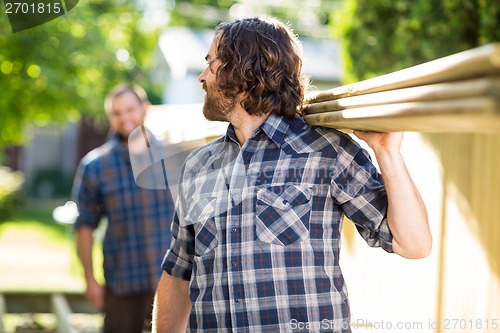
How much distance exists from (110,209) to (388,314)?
2.01 meters

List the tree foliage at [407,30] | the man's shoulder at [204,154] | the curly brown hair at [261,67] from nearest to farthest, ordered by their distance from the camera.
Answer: the curly brown hair at [261,67] → the man's shoulder at [204,154] → the tree foliage at [407,30]

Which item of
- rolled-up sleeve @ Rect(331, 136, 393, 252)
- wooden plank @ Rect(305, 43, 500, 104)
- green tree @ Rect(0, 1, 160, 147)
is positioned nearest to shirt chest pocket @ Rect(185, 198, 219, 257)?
rolled-up sleeve @ Rect(331, 136, 393, 252)

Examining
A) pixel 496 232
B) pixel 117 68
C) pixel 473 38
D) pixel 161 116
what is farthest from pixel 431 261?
pixel 117 68

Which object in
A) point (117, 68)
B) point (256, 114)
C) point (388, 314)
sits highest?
point (117, 68)

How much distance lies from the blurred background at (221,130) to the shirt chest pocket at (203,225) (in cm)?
71

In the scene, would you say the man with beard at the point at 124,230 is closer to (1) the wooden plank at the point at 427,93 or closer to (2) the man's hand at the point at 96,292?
(2) the man's hand at the point at 96,292

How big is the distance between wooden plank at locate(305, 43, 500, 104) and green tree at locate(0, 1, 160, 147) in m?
7.21

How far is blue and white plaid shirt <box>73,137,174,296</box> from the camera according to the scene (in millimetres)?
5398

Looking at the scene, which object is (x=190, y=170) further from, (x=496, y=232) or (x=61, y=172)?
(x=61, y=172)

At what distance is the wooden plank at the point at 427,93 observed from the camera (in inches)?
58.8

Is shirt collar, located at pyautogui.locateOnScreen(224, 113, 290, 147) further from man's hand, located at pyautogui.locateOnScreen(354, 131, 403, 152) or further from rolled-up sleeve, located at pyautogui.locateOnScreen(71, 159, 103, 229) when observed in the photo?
rolled-up sleeve, located at pyautogui.locateOnScreen(71, 159, 103, 229)

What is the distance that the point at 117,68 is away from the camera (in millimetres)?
12633

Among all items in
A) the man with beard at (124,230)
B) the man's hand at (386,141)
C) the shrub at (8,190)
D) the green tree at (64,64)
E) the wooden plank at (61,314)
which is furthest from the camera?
the shrub at (8,190)

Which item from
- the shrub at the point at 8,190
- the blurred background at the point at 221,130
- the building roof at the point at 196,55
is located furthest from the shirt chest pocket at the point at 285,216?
the shrub at the point at 8,190
